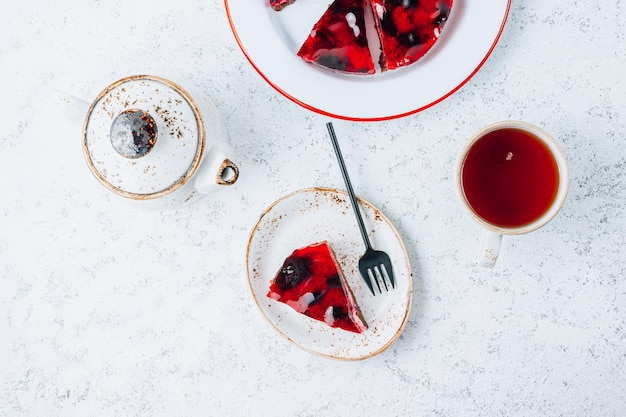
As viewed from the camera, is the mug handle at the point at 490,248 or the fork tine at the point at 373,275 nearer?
the mug handle at the point at 490,248

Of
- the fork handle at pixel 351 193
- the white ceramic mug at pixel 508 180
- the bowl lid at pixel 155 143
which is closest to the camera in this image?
the bowl lid at pixel 155 143

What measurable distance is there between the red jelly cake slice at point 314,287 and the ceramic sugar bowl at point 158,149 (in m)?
0.27

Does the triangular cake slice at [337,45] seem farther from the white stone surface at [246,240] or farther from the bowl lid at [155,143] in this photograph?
the bowl lid at [155,143]

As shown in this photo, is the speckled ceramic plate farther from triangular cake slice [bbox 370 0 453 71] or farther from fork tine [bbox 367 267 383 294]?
triangular cake slice [bbox 370 0 453 71]

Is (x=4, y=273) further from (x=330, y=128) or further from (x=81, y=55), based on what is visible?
(x=330, y=128)

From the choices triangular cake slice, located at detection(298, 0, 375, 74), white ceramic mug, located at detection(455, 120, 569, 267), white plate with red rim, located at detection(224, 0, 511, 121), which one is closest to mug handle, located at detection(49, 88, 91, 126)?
white plate with red rim, located at detection(224, 0, 511, 121)

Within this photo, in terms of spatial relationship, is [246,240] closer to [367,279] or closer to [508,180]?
[367,279]

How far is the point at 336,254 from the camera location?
137 centimetres

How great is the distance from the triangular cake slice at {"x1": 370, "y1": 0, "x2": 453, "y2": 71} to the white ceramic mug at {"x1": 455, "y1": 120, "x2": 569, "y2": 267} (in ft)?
0.76

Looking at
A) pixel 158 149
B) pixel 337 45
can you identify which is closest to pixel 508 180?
pixel 337 45

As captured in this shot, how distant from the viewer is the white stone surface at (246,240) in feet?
4.43

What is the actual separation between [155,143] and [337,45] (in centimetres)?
45

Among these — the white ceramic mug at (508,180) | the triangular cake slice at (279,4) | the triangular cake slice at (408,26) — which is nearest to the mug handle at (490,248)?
the white ceramic mug at (508,180)

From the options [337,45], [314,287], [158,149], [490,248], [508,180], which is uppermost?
[337,45]
